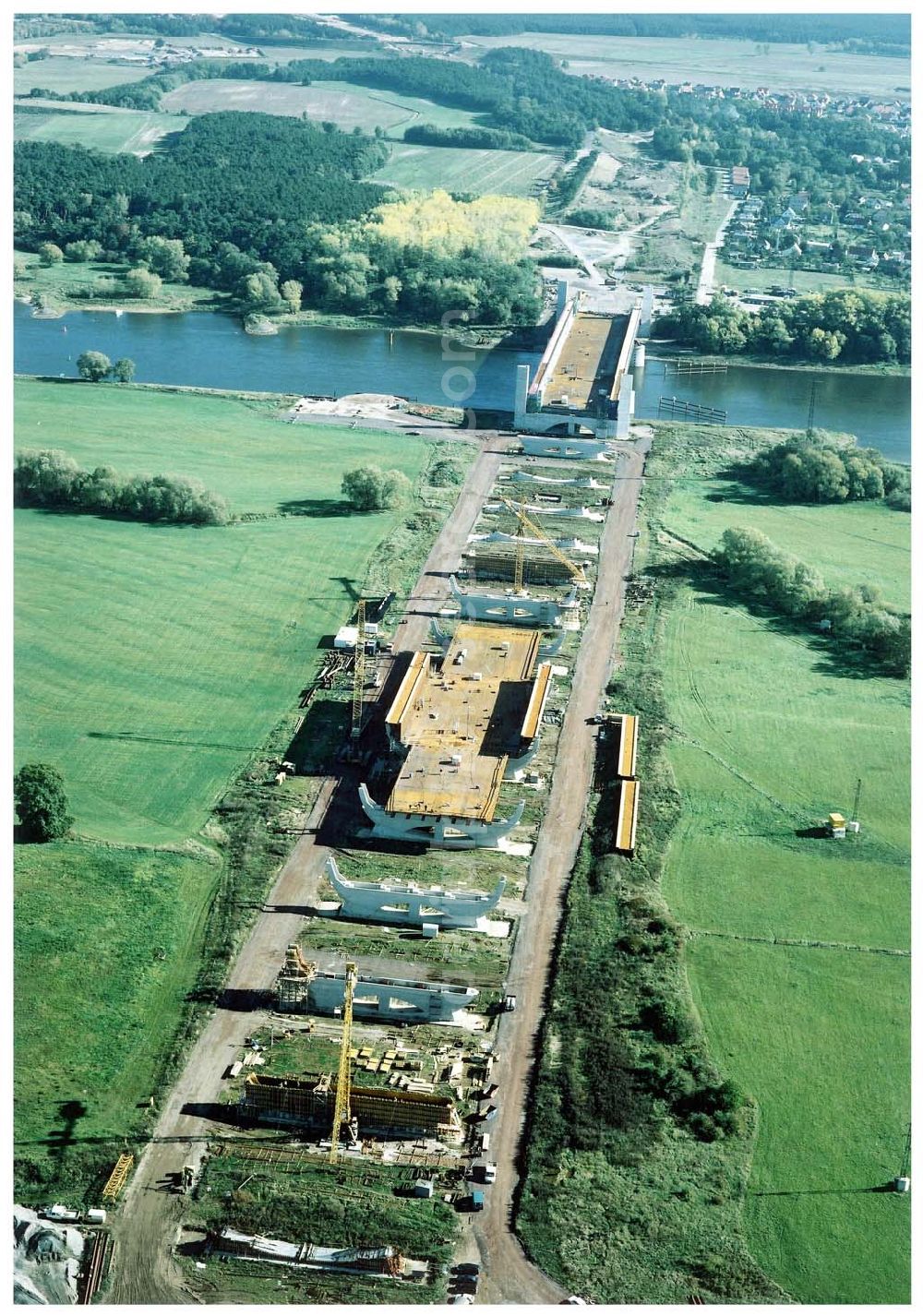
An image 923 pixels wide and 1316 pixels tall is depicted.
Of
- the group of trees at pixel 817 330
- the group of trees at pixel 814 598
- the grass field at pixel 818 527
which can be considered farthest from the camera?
the group of trees at pixel 817 330

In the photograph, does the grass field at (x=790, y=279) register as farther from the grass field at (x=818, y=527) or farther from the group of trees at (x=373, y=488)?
the group of trees at (x=373, y=488)

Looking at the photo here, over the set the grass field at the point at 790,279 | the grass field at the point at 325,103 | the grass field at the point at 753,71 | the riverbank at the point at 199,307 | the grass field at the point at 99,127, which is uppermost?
the grass field at the point at 753,71

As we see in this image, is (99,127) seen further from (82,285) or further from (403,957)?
(403,957)

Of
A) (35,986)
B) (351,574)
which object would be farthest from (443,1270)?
(351,574)

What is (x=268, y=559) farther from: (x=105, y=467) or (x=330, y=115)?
(x=330, y=115)

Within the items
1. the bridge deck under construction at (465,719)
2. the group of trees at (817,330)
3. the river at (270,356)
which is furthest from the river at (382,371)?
the bridge deck under construction at (465,719)

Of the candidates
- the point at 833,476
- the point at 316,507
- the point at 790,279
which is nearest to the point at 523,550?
the point at 316,507

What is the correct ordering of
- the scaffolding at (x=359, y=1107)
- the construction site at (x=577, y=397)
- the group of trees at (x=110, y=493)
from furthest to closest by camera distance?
the construction site at (x=577, y=397)
the group of trees at (x=110, y=493)
the scaffolding at (x=359, y=1107)
